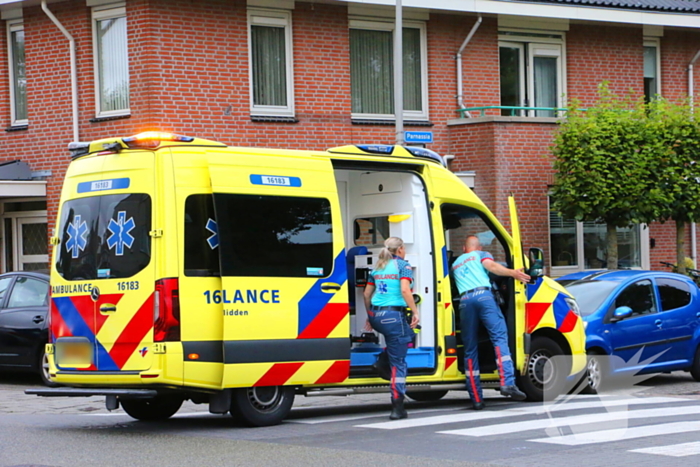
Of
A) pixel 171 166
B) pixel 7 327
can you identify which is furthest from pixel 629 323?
pixel 7 327

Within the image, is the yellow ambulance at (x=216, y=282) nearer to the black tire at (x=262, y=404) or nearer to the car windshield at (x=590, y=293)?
the black tire at (x=262, y=404)

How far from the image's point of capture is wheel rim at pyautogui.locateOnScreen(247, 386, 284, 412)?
10141 millimetres

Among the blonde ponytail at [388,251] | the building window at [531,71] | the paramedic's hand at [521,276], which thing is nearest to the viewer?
the blonde ponytail at [388,251]

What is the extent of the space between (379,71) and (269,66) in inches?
89.6

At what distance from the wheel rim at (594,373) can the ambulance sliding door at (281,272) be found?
12.3 feet

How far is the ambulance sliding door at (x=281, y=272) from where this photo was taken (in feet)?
32.3

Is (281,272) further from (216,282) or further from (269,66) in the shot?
(269,66)

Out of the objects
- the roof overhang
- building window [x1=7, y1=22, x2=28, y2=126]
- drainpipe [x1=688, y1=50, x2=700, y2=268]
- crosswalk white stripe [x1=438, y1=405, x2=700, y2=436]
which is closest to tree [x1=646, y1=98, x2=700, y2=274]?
the roof overhang

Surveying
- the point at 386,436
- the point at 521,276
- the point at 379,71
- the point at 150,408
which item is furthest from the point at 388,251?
the point at 379,71

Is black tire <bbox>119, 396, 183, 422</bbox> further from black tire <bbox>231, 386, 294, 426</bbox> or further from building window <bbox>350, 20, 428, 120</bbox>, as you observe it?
building window <bbox>350, 20, 428, 120</bbox>

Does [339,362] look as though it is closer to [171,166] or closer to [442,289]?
[442,289]

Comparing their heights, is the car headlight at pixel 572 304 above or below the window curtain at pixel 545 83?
below

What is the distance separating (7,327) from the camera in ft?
49.1

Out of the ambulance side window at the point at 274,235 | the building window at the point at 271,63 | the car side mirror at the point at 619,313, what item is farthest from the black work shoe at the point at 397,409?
the building window at the point at 271,63
